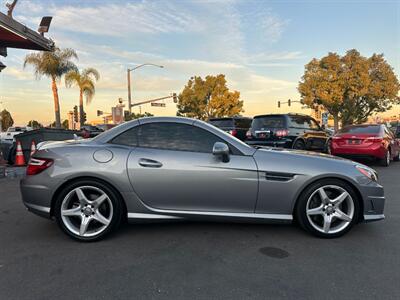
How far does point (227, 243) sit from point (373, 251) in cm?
153

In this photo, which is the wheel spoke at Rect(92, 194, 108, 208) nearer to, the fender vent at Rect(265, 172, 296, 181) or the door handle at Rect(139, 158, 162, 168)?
the door handle at Rect(139, 158, 162, 168)

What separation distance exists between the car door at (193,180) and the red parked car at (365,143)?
7.43 m

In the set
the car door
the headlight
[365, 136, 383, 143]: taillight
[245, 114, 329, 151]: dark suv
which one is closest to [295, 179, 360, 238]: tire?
the headlight

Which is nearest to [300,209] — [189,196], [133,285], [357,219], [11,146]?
[357,219]

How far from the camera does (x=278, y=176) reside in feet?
12.4

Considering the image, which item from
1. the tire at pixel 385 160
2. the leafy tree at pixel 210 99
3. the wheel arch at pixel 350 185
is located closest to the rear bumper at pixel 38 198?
the wheel arch at pixel 350 185

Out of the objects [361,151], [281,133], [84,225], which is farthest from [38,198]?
[361,151]

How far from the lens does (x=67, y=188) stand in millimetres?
3795

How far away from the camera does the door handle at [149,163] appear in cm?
378

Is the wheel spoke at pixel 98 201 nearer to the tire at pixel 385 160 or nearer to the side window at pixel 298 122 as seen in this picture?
the side window at pixel 298 122

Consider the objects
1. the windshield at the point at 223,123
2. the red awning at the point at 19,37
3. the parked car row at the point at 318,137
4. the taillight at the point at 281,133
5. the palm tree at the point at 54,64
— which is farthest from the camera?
the palm tree at the point at 54,64

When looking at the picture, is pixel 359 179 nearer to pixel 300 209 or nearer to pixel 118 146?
pixel 300 209

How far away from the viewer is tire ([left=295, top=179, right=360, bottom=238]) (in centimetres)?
382

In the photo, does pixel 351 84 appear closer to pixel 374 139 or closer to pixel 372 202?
pixel 374 139
